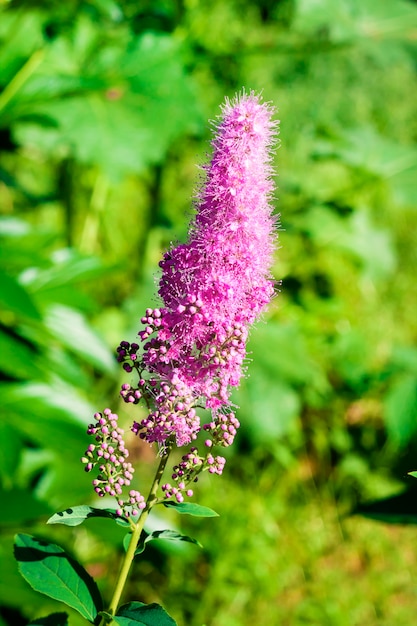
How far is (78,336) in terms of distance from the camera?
1.63 m

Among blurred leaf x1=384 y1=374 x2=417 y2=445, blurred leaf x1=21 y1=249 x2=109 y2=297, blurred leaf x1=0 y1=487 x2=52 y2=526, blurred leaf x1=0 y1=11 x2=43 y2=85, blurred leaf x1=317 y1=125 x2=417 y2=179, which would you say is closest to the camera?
blurred leaf x1=0 y1=487 x2=52 y2=526

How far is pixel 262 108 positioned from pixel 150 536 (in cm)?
39

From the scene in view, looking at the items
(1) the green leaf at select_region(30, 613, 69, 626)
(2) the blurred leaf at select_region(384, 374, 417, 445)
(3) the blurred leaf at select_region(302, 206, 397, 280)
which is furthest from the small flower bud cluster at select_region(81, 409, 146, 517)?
(3) the blurred leaf at select_region(302, 206, 397, 280)

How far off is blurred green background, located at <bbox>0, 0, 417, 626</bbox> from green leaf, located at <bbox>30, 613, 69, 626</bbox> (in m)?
0.50

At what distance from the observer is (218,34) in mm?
2844

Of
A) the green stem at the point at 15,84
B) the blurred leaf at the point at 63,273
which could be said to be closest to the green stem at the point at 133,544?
the blurred leaf at the point at 63,273

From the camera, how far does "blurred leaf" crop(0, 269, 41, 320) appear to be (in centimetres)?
122

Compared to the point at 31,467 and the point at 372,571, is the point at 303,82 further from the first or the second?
the point at 31,467

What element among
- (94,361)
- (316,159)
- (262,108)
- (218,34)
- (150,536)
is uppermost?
(218,34)

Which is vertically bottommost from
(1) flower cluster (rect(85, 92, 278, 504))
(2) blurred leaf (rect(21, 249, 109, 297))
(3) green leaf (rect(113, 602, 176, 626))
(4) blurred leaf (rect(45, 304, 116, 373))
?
(3) green leaf (rect(113, 602, 176, 626))

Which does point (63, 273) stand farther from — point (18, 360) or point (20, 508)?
point (20, 508)

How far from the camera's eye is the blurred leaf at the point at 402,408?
1.94m

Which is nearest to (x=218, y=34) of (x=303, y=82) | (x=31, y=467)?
(x=303, y=82)

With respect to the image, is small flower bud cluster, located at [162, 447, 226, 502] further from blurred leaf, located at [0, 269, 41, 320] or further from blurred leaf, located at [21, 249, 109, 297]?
blurred leaf, located at [21, 249, 109, 297]
